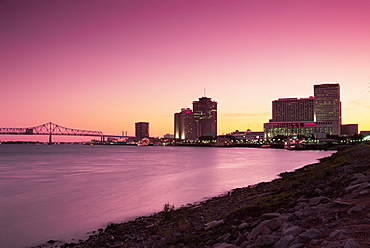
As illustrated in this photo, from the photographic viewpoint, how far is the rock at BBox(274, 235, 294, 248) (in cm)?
723

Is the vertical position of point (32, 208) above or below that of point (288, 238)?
below

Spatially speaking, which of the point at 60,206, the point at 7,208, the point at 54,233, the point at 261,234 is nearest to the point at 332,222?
the point at 261,234

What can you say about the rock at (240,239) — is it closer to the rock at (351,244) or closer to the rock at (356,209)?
the rock at (356,209)

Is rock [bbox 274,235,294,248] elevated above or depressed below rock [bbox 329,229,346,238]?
below

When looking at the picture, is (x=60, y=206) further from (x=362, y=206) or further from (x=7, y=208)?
(x=362, y=206)

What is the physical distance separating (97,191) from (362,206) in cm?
2538

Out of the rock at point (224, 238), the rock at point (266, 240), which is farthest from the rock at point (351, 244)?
the rock at point (224, 238)

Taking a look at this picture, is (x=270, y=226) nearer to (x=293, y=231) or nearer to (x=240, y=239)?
(x=240, y=239)

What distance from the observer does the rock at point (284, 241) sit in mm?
7230

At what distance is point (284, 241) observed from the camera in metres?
7.32

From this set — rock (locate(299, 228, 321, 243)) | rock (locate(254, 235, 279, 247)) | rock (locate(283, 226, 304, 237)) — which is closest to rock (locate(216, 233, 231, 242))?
rock (locate(254, 235, 279, 247))

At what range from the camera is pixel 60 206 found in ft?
74.2

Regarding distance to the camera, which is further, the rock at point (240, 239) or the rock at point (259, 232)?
the rock at point (240, 239)

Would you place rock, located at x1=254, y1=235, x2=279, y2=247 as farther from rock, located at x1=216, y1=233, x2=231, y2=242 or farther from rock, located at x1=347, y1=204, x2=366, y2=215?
rock, located at x1=347, y1=204, x2=366, y2=215
